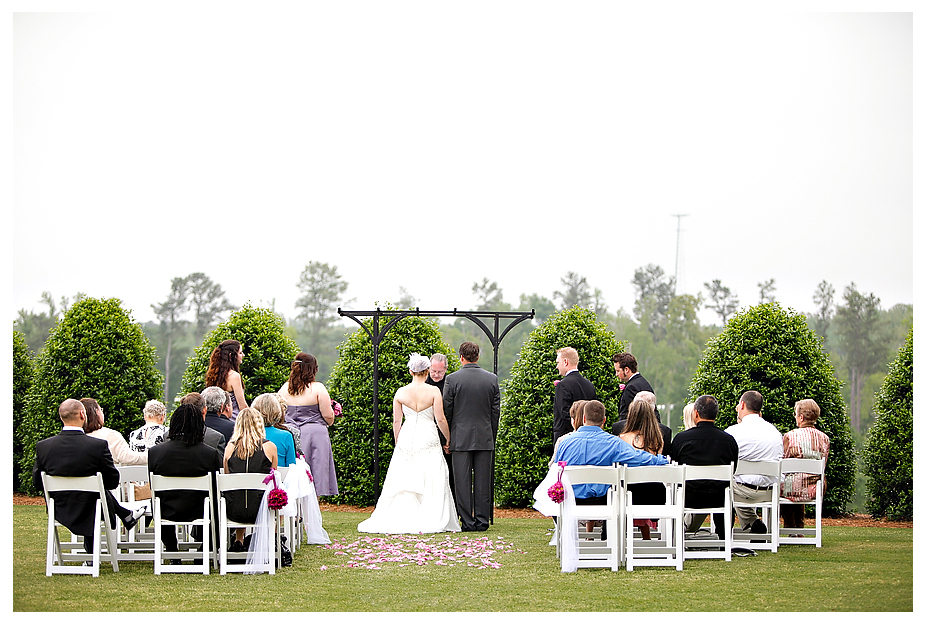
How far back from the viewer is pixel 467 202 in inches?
1375

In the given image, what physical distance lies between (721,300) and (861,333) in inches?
219

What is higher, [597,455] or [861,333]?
[861,333]

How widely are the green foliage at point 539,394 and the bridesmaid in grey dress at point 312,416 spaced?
110 inches

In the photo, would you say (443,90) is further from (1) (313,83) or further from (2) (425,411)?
(2) (425,411)

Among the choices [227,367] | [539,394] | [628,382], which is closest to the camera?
[227,367]

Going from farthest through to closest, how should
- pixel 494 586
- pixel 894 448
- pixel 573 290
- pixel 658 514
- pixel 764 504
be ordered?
pixel 573 290 < pixel 894 448 < pixel 764 504 < pixel 658 514 < pixel 494 586

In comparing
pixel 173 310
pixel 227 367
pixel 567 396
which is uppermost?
pixel 173 310

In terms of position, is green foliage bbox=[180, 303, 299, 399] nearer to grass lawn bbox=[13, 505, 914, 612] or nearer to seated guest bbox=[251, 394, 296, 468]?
grass lawn bbox=[13, 505, 914, 612]

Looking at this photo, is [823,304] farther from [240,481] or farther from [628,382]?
[240,481]

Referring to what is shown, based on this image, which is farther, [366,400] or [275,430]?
[366,400]

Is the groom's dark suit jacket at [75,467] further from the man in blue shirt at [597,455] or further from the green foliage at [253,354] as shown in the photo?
the green foliage at [253,354]

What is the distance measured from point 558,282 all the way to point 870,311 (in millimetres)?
12307

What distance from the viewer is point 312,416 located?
927 centimetres

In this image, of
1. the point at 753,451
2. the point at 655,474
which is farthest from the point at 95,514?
the point at 753,451
